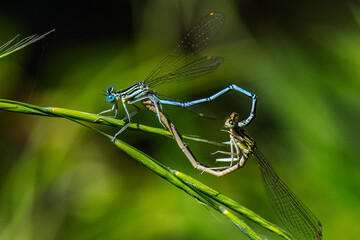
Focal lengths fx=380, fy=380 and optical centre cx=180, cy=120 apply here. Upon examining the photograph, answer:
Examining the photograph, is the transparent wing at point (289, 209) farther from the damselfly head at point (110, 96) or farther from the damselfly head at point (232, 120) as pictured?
the damselfly head at point (110, 96)

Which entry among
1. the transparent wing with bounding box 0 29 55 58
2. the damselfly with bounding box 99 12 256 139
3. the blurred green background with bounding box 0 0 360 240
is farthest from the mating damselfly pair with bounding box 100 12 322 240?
the transparent wing with bounding box 0 29 55 58

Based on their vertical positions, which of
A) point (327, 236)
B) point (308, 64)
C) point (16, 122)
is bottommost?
point (327, 236)

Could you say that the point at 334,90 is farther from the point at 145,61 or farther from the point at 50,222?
the point at 50,222

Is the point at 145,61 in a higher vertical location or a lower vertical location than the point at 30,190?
higher

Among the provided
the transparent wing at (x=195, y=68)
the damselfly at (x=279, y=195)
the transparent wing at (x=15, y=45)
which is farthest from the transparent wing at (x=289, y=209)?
the transparent wing at (x=15, y=45)

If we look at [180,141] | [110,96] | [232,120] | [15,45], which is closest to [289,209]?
[232,120]

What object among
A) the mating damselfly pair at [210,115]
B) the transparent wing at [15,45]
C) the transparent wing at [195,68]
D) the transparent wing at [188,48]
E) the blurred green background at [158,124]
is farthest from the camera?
the blurred green background at [158,124]

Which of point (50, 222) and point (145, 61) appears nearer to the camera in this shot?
point (50, 222)

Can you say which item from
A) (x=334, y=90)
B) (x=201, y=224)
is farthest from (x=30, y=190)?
(x=334, y=90)
